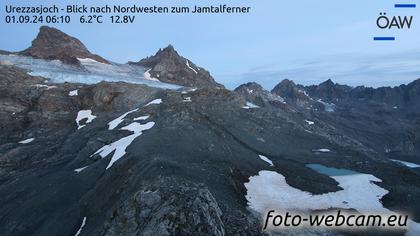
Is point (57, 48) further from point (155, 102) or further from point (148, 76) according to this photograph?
point (155, 102)

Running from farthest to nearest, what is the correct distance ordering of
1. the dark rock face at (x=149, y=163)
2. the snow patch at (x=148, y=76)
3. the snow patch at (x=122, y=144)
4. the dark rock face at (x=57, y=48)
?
the snow patch at (x=148, y=76), the dark rock face at (x=57, y=48), the snow patch at (x=122, y=144), the dark rock face at (x=149, y=163)

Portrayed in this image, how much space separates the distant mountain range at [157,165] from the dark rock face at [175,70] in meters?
55.5

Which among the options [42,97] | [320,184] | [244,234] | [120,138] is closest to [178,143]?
[120,138]

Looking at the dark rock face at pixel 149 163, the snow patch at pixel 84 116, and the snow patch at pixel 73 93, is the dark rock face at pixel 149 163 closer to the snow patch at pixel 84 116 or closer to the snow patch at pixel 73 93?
the snow patch at pixel 84 116

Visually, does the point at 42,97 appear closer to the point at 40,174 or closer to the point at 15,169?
Result: the point at 15,169

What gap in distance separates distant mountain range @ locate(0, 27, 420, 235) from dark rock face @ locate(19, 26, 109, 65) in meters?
38.8

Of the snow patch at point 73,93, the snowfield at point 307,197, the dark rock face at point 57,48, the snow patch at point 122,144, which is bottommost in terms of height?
the snowfield at point 307,197

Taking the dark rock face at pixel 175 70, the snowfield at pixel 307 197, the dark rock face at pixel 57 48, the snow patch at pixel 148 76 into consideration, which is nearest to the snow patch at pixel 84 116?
the snowfield at pixel 307 197

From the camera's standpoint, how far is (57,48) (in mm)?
157375

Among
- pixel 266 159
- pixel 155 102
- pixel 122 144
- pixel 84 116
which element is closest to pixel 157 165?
pixel 122 144

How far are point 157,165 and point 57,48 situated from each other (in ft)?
448

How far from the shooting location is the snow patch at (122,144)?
4916 cm

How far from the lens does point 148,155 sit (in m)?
42.3

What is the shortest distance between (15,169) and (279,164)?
40353 millimetres
